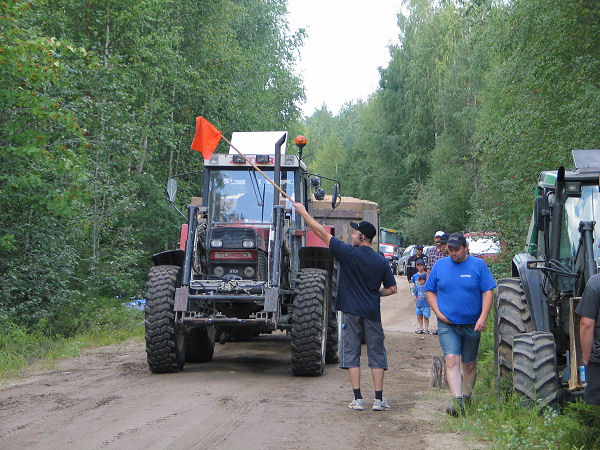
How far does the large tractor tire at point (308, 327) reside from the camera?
10531 mm

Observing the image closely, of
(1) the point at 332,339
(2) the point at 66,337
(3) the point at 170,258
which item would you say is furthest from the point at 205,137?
(2) the point at 66,337

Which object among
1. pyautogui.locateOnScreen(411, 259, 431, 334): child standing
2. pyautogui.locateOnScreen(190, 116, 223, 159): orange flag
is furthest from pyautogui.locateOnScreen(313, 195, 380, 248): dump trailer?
pyautogui.locateOnScreen(190, 116, 223, 159): orange flag

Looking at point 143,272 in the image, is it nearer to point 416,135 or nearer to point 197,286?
point 197,286

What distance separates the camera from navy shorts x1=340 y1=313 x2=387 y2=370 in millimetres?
8500

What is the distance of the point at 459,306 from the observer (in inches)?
312

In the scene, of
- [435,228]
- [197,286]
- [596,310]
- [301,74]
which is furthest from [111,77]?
[435,228]

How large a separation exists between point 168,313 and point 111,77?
9341 millimetres

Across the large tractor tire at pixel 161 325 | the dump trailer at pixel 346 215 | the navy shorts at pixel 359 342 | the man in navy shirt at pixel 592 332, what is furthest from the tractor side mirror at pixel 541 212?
the dump trailer at pixel 346 215

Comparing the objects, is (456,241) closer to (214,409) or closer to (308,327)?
(214,409)

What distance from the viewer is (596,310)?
17.5 ft

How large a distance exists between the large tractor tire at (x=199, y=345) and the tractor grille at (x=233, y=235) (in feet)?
4.34

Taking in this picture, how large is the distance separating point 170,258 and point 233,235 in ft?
3.48

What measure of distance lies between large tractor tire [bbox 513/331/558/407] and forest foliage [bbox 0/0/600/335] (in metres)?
8.33

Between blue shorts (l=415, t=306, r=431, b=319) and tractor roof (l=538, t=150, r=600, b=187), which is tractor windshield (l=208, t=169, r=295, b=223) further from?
blue shorts (l=415, t=306, r=431, b=319)
